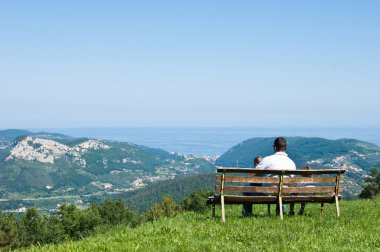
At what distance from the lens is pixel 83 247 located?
8.57 meters

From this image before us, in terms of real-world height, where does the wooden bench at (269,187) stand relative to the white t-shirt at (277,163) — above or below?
below

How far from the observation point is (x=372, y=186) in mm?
72250

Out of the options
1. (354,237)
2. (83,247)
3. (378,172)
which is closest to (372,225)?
(354,237)

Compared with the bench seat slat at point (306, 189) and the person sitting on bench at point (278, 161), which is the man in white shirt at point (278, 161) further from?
the bench seat slat at point (306, 189)

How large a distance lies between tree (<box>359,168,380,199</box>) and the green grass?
61.9m

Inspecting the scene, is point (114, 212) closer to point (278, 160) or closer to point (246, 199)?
point (278, 160)

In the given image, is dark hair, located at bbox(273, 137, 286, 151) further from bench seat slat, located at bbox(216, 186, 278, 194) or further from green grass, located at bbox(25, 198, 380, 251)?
Result: green grass, located at bbox(25, 198, 380, 251)

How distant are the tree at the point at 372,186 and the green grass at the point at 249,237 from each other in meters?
61.9

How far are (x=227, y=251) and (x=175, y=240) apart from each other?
138cm

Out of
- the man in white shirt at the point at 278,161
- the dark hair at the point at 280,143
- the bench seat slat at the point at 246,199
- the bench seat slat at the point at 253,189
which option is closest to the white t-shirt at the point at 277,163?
the man in white shirt at the point at 278,161

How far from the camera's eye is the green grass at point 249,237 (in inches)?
326

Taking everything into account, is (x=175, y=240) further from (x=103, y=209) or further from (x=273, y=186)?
(x=103, y=209)

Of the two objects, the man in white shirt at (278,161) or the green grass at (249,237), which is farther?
the man in white shirt at (278,161)

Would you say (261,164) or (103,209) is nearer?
(261,164)
